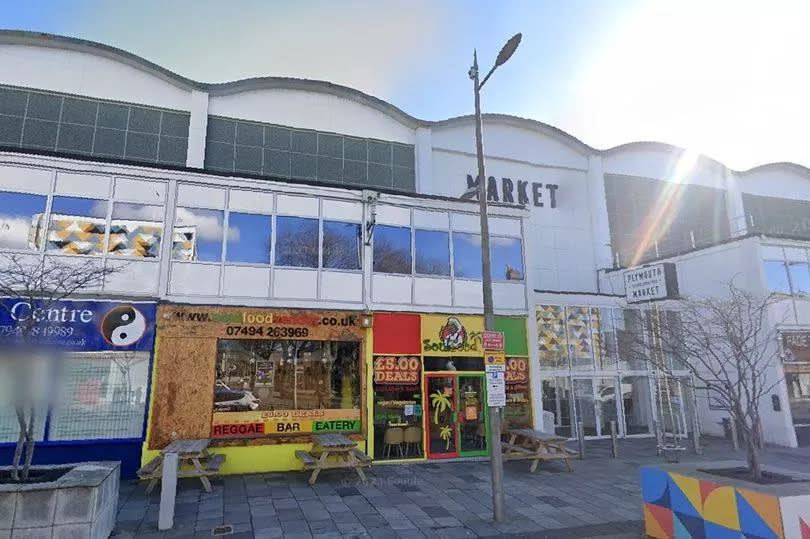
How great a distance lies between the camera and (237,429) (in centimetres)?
1177

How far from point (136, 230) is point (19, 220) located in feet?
7.90

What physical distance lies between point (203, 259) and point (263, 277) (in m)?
1.52

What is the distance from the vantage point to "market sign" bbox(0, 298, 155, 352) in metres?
10.8

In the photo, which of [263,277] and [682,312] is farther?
[682,312]

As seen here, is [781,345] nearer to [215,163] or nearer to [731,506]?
[731,506]

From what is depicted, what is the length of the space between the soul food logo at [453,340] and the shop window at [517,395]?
129 cm

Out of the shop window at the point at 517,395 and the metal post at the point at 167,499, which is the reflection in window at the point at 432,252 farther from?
the metal post at the point at 167,499

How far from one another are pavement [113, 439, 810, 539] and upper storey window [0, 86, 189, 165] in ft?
40.8

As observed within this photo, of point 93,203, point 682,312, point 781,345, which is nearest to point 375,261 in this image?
point 93,203

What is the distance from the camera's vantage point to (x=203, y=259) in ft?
40.4

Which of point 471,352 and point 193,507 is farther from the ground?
point 471,352

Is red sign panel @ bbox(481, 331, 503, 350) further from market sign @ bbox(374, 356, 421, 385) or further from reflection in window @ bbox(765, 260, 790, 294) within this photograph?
reflection in window @ bbox(765, 260, 790, 294)

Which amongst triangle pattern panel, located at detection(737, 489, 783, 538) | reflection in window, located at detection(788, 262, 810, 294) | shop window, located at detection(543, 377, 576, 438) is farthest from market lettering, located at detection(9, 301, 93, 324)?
reflection in window, located at detection(788, 262, 810, 294)

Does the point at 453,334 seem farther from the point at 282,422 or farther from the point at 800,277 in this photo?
the point at 800,277
